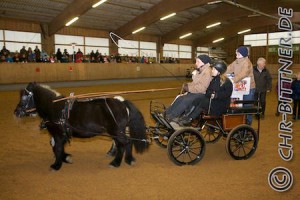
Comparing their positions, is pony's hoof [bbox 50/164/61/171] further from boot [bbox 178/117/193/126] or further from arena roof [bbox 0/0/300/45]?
arena roof [bbox 0/0/300/45]

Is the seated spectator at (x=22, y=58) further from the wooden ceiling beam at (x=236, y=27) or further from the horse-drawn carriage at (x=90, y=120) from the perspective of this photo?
the wooden ceiling beam at (x=236, y=27)

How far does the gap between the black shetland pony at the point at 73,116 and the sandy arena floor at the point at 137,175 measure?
0.35m

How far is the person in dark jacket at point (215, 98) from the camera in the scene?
15.1 ft

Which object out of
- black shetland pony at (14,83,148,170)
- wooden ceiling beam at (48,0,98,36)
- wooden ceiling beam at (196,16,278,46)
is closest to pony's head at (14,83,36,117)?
black shetland pony at (14,83,148,170)

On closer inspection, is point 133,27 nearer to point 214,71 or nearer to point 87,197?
point 214,71

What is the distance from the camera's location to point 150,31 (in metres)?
30.0

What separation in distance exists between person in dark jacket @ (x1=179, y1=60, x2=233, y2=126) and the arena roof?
43.8 feet

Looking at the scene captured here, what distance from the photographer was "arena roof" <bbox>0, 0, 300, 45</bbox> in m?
19.5

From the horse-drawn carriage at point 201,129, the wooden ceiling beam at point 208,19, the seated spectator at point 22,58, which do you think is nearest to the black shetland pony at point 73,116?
the horse-drawn carriage at point 201,129

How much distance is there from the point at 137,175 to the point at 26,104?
77.1 inches

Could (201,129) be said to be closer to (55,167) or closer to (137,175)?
(137,175)

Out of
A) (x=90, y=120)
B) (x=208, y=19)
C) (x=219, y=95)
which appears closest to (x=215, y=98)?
(x=219, y=95)

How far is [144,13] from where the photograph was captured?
24.2 meters

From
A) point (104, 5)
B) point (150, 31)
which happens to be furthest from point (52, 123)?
point (150, 31)
